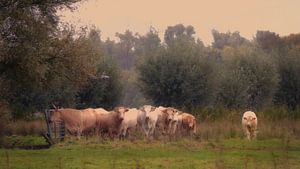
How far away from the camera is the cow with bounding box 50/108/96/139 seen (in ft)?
122

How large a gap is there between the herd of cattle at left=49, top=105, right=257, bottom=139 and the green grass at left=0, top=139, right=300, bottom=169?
197 inches

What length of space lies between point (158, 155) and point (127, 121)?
12.5 meters

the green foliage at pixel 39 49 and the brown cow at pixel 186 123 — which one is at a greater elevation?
the green foliage at pixel 39 49

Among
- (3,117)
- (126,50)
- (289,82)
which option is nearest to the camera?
(3,117)

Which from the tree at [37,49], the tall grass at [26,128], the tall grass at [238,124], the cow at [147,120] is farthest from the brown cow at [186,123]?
the tree at [37,49]

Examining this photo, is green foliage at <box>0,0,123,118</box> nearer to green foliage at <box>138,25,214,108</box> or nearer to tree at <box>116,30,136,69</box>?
green foliage at <box>138,25,214,108</box>

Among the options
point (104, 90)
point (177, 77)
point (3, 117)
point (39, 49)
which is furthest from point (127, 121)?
point (177, 77)

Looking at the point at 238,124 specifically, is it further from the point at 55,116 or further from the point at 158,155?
the point at 158,155

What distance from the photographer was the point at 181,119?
39219 millimetres

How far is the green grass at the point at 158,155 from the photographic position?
21500mm

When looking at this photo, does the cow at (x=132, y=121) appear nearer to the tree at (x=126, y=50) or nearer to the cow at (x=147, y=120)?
the cow at (x=147, y=120)

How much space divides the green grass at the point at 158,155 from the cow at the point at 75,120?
16.8 feet

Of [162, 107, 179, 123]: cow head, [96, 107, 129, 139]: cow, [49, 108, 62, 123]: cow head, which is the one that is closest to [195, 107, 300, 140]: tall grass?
[162, 107, 179, 123]: cow head

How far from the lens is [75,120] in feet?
124
